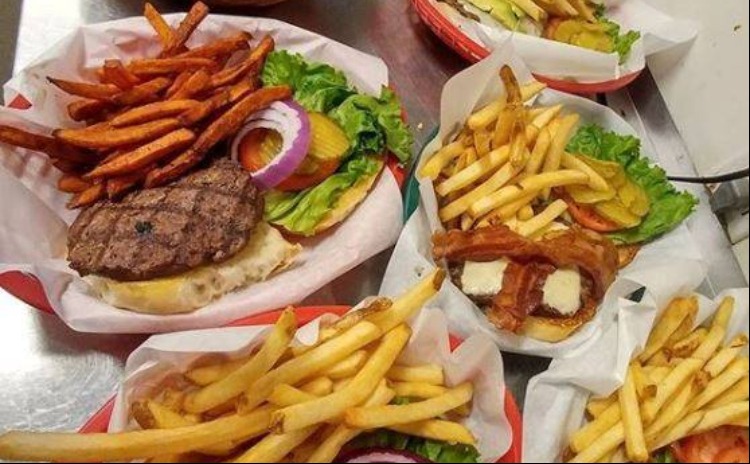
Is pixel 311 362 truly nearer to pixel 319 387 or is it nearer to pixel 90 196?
pixel 319 387

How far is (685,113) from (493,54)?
42 centimetres

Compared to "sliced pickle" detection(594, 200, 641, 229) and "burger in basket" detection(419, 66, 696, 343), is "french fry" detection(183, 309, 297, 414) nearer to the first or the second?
"burger in basket" detection(419, 66, 696, 343)

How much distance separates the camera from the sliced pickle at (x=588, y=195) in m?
1.74

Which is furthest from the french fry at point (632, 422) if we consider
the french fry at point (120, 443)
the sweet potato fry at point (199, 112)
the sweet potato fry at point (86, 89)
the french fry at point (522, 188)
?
the sweet potato fry at point (86, 89)

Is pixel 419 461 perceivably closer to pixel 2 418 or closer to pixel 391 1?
pixel 2 418

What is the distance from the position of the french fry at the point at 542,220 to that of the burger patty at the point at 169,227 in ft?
1.66

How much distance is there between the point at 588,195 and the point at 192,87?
813 mm

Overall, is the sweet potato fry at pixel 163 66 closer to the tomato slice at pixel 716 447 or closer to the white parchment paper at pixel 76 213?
the white parchment paper at pixel 76 213

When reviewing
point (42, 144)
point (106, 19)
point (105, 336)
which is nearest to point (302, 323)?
point (105, 336)

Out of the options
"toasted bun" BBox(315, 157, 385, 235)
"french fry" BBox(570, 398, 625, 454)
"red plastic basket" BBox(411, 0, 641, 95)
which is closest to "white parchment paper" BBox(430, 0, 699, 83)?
"red plastic basket" BBox(411, 0, 641, 95)

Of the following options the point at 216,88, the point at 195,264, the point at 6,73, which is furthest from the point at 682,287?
the point at 6,73

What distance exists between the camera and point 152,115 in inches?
66.5

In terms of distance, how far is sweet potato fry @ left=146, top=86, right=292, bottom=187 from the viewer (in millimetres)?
1678

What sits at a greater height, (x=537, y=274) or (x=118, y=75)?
(x=118, y=75)
